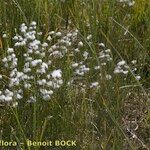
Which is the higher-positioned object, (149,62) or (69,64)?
(69,64)

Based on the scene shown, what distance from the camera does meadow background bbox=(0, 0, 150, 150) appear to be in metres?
2.21

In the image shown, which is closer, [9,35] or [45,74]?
[45,74]

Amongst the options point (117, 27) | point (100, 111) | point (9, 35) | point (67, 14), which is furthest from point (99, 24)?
point (100, 111)

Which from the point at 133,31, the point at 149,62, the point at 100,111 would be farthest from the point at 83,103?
the point at 133,31

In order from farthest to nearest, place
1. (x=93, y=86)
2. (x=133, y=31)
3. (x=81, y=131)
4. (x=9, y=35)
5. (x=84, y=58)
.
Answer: (x=133, y=31) < (x=9, y=35) < (x=84, y=58) < (x=93, y=86) < (x=81, y=131)

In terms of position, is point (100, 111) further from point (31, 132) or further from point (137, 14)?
point (137, 14)

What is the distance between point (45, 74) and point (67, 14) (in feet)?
2.97

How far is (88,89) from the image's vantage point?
249 centimetres

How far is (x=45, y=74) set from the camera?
2480 millimetres

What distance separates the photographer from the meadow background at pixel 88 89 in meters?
2.21

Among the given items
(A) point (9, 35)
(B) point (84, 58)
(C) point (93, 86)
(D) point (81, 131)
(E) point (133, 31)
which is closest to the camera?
(D) point (81, 131)

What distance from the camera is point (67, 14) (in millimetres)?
3293

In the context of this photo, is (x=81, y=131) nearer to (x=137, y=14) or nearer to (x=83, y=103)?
(x=83, y=103)

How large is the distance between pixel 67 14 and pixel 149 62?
25.7 inches
